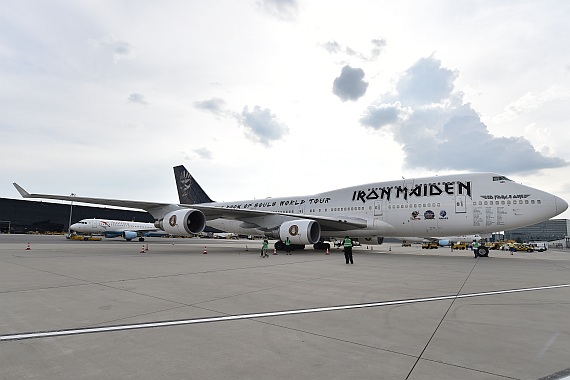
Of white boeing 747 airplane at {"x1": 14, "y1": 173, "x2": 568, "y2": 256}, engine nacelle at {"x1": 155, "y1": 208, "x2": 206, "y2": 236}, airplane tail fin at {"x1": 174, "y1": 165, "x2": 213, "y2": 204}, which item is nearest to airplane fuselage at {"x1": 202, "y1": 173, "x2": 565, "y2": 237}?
white boeing 747 airplane at {"x1": 14, "y1": 173, "x2": 568, "y2": 256}

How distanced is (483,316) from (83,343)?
536cm

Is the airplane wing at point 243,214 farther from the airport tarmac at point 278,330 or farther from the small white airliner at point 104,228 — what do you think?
the small white airliner at point 104,228

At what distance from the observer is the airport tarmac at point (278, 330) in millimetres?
3064

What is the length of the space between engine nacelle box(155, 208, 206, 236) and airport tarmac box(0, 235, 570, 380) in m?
10.2

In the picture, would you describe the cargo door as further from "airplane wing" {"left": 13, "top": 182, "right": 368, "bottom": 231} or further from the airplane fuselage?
"airplane wing" {"left": 13, "top": 182, "right": 368, "bottom": 231}

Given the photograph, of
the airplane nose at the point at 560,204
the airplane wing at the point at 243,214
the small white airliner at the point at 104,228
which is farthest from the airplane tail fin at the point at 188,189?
the airplane nose at the point at 560,204

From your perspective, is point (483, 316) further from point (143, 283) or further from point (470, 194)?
point (470, 194)

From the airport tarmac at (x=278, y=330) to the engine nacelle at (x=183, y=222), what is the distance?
400 inches

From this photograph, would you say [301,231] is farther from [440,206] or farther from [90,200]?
[90,200]

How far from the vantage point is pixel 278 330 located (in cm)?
427

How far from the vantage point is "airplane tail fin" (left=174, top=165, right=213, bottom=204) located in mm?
30438

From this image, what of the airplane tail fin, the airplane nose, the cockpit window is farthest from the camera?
the airplane tail fin

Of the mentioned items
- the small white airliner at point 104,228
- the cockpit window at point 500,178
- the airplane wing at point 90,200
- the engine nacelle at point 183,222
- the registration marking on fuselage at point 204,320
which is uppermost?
the cockpit window at point 500,178

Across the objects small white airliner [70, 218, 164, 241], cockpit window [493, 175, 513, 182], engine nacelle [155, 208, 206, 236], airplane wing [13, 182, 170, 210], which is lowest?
small white airliner [70, 218, 164, 241]
